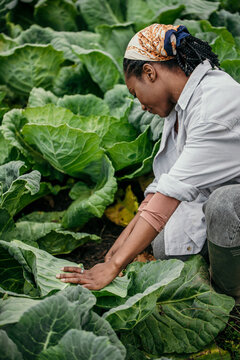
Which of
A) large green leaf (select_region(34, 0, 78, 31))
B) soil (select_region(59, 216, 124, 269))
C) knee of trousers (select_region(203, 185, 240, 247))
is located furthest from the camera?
large green leaf (select_region(34, 0, 78, 31))

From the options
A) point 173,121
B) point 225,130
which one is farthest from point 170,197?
point 173,121

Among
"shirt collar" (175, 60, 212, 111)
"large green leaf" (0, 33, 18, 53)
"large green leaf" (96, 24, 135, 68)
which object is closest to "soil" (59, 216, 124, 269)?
"shirt collar" (175, 60, 212, 111)

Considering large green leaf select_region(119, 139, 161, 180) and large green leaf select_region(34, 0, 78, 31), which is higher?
large green leaf select_region(34, 0, 78, 31)

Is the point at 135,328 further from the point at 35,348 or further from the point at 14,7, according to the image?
the point at 14,7

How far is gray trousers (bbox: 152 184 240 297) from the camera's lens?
2150 millimetres

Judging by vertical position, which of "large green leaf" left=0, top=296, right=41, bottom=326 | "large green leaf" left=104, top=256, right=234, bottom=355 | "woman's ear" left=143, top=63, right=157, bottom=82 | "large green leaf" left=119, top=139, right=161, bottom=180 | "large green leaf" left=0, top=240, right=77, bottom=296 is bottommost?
"large green leaf" left=104, top=256, right=234, bottom=355

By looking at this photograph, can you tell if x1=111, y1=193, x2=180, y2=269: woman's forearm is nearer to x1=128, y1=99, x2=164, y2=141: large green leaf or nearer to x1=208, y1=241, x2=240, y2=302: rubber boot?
x1=208, y1=241, x2=240, y2=302: rubber boot

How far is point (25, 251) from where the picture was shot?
80.7 inches

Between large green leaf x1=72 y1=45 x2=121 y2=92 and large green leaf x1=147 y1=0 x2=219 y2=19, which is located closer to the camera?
large green leaf x1=72 y1=45 x2=121 y2=92

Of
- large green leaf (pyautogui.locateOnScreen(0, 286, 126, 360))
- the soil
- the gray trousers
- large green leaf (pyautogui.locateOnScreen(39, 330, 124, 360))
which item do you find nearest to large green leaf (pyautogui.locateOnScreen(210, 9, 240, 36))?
the soil

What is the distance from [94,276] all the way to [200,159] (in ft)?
2.48

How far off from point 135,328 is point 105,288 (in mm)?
369

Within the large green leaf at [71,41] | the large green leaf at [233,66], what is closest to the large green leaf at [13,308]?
the large green leaf at [233,66]

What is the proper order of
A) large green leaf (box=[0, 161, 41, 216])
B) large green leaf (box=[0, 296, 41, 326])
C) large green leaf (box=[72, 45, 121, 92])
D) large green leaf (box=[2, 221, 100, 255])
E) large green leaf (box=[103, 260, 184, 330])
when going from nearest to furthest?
large green leaf (box=[0, 296, 41, 326]), large green leaf (box=[103, 260, 184, 330]), large green leaf (box=[0, 161, 41, 216]), large green leaf (box=[2, 221, 100, 255]), large green leaf (box=[72, 45, 121, 92])
